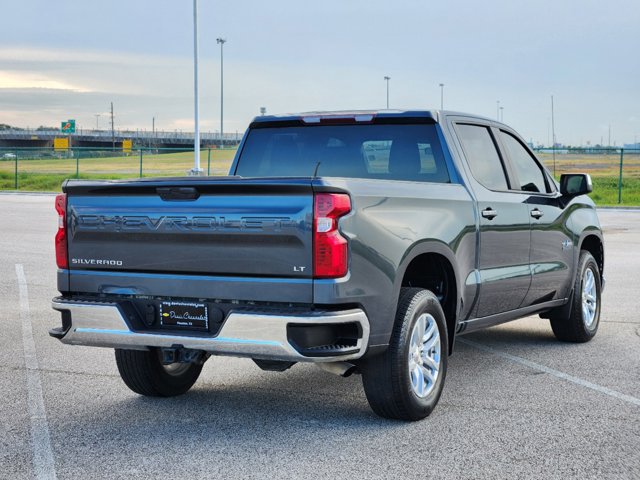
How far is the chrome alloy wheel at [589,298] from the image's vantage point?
873 centimetres

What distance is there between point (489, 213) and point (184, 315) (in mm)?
2544

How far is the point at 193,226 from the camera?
5473 mm

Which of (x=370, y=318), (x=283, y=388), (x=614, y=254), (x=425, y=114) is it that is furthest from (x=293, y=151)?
(x=614, y=254)

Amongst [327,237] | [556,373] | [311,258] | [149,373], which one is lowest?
[556,373]

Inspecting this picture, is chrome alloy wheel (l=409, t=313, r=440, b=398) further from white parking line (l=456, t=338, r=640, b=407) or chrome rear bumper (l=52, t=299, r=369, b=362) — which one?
white parking line (l=456, t=338, r=640, b=407)

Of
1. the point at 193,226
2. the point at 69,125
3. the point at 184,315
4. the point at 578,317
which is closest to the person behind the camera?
the point at 193,226

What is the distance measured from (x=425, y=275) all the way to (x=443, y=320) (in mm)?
587

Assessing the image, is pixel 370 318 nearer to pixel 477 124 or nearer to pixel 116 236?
pixel 116 236

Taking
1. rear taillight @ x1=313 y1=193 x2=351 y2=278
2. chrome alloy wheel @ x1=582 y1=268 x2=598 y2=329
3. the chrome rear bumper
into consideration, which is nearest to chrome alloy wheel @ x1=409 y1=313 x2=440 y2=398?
the chrome rear bumper

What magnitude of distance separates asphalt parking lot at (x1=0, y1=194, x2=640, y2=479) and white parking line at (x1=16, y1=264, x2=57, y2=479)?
0.04 ft

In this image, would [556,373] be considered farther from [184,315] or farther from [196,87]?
[196,87]

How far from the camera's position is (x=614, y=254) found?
17094 millimetres

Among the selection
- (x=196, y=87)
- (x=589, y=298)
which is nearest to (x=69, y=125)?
(x=196, y=87)

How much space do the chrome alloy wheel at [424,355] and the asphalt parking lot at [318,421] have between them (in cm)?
22
